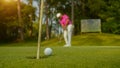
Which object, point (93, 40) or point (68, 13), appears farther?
point (68, 13)

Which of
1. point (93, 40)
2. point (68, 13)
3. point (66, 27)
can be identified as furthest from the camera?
point (68, 13)

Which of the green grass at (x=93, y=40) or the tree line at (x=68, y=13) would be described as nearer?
the green grass at (x=93, y=40)

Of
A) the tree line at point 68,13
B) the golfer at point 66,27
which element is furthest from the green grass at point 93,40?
the golfer at point 66,27

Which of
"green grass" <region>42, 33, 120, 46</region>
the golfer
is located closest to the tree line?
"green grass" <region>42, 33, 120, 46</region>

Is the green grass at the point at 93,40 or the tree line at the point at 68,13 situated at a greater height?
the tree line at the point at 68,13

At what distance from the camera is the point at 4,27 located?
217 ft

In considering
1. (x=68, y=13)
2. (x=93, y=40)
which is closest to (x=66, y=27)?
(x=93, y=40)

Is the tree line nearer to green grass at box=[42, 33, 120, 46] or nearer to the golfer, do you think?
green grass at box=[42, 33, 120, 46]

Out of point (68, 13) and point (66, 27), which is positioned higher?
point (68, 13)

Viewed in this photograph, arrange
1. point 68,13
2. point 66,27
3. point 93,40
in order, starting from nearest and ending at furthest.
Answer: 1. point 66,27
2. point 93,40
3. point 68,13

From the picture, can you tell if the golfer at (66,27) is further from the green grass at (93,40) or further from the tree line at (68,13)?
the tree line at (68,13)

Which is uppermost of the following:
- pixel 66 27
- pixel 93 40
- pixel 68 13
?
pixel 68 13

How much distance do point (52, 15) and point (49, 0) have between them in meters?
5.91

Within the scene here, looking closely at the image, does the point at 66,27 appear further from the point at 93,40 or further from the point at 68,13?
the point at 68,13
